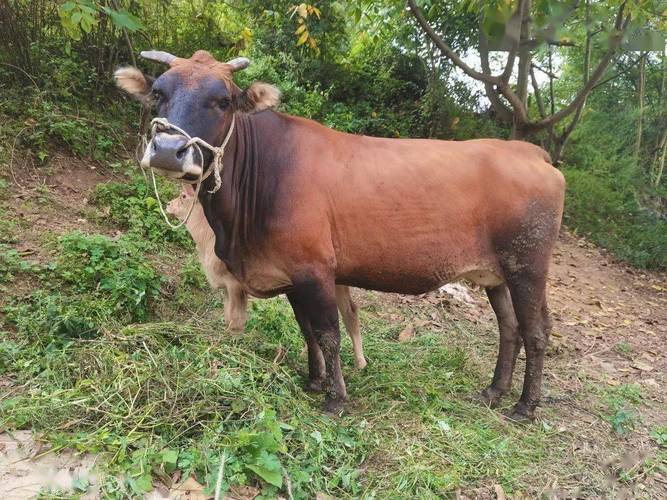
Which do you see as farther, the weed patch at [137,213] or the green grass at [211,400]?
the weed patch at [137,213]

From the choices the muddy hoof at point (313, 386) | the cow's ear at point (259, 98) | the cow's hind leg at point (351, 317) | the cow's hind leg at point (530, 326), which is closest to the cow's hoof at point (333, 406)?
the muddy hoof at point (313, 386)

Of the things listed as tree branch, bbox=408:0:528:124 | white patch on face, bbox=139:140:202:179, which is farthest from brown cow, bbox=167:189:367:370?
tree branch, bbox=408:0:528:124

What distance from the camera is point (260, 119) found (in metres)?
4.58

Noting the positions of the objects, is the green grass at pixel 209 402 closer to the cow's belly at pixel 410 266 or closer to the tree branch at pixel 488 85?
the cow's belly at pixel 410 266

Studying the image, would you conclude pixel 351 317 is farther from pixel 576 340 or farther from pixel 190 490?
pixel 576 340

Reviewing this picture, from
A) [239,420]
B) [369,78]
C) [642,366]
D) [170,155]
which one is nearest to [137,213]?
[170,155]

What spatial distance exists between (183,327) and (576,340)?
16.5 feet

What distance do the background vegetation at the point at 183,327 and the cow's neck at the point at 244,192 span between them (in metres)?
0.80

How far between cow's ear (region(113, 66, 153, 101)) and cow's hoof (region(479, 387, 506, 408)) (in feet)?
11.8

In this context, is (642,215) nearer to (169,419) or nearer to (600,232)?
(600,232)

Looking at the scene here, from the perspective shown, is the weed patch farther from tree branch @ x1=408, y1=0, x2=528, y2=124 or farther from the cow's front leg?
tree branch @ x1=408, y1=0, x2=528, y2=124

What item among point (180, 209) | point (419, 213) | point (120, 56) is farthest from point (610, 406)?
point (120, 56)

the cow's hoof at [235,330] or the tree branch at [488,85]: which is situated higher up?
the tree branch at [488,85]

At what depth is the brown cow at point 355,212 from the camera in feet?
14.1
